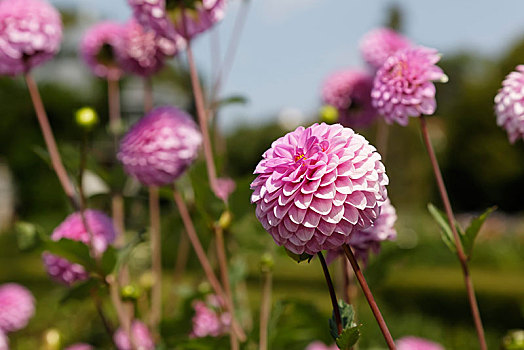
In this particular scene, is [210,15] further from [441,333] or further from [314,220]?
[441,333]

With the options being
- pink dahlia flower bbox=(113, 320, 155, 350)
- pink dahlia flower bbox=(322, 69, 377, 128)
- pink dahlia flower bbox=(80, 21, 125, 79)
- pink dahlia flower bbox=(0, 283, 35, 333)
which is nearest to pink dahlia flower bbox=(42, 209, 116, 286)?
pink dahlia flower bbox=(113, 320, 155, 350)

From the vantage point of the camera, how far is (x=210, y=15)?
1.49m

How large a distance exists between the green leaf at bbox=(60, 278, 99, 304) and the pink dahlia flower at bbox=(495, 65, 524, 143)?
0.97 metres

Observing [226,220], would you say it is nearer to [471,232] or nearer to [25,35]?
[471,232]

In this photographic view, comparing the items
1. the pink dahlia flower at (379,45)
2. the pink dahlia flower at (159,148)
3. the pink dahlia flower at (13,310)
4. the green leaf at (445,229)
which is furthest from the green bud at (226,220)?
the pink dahlia flower at (13,310)

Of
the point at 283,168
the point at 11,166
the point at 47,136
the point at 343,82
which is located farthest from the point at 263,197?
the point at 11,166

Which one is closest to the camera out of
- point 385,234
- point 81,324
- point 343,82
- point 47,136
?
point 385,234

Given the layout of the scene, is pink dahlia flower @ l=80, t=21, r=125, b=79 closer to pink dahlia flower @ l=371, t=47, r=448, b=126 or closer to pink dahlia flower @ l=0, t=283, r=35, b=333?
pink dahlia flower @ l=0, t=283, r=35, b=333

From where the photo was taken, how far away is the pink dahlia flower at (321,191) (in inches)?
30.4

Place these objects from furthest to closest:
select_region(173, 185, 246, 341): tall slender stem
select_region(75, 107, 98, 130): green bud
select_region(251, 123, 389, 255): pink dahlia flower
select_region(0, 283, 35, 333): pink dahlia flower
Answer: select_region(0, 283, 35, 333): pink dahlia flower < select_region(173, 185, 246, 341): tall slender stem < select_region(75, 107, 98, 130): green bud < select_region(251, 123, 389, 255): pink dahlia flower

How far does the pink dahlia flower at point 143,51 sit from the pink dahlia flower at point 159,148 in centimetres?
50

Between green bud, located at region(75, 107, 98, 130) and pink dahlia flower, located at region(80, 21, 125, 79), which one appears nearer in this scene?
green bud, located at region(75, 107, 98, 130)

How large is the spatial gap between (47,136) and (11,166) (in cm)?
1967

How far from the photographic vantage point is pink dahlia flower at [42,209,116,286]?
63.6 inches
